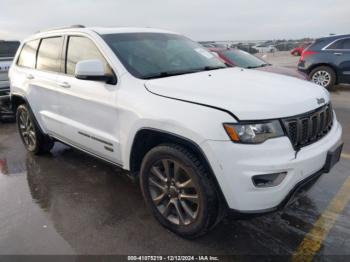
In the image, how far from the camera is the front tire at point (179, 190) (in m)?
2.66

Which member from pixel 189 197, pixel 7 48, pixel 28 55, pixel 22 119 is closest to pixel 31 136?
pixel 22 119

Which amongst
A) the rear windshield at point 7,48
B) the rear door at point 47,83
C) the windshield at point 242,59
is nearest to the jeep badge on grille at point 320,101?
the rear door at point 47,83

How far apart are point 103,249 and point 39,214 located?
1002mm

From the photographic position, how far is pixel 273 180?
2.47 m

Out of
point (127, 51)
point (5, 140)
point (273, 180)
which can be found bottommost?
point (5, 140)

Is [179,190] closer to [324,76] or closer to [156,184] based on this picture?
[156,184]

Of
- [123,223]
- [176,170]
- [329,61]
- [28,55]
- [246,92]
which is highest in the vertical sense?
[28,55]

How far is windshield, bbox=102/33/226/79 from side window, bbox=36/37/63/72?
936 mm

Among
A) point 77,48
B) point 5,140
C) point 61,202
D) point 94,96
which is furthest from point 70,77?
point 5,140

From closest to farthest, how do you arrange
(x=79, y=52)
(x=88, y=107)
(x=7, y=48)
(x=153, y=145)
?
(x=153, y=145), (x=88, y=107), (x=79, y=52), (x=7, y=48)

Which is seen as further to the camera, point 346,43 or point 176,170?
point 346,43

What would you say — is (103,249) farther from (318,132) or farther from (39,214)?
(318,132)

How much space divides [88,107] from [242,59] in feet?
18.6

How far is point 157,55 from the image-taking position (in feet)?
12.0
